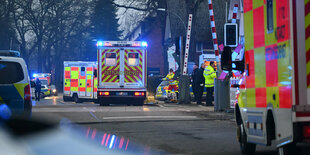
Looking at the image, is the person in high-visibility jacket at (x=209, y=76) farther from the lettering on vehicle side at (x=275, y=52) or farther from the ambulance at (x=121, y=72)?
the lettering on vehicle side at (x=275, y=52)

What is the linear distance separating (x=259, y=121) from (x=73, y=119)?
1008 cm

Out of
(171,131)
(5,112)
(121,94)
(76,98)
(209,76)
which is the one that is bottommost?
(171,131)

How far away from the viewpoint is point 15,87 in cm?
1281

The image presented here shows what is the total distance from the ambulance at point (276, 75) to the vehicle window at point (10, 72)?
17.6 ft

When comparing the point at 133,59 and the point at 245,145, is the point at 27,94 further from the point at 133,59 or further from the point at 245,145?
the point at 133,59

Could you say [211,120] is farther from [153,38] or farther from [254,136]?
[153,38]

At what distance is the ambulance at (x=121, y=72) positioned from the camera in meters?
27.0

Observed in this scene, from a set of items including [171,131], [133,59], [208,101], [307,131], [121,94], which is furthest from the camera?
[133,59]

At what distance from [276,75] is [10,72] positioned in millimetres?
7018

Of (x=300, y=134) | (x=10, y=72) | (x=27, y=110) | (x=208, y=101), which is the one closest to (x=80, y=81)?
(x=208, y=101)

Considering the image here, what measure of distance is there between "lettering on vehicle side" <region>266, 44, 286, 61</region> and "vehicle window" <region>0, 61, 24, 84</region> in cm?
660

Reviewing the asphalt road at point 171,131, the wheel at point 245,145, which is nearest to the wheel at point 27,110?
the asphalt road at point 171,131

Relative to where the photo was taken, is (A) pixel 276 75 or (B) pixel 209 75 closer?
(A) pixel 276 75

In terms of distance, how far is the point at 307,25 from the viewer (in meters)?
6.68
